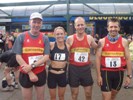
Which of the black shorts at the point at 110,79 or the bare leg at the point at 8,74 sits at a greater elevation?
the black shorts at the point at 110,79

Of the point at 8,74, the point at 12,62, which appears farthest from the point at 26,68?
the point at 8,74

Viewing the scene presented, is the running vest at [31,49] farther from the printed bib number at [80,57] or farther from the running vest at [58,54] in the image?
the printed bib number at [80,57]

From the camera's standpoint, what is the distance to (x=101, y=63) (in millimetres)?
5078

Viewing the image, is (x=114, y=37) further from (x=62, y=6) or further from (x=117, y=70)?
(x=62, y=6)

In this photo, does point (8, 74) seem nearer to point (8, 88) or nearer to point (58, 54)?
point (8, 88)

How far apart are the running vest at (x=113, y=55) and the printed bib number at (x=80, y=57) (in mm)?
371

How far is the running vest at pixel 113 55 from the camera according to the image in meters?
4.96

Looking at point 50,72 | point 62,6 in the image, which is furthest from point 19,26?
point 50,72

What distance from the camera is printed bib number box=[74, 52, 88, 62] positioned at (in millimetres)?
5195

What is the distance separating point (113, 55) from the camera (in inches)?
196

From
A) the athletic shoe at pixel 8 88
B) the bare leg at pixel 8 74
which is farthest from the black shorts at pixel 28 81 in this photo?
the athletic shoe at pixel 8 88

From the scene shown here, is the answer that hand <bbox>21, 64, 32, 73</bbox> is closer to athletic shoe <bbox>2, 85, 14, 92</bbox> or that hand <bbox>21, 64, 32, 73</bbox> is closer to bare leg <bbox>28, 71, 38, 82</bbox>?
bare leg <bbox>28, 71, 38, 82</bbox>

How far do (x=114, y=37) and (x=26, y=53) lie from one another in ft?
5.36

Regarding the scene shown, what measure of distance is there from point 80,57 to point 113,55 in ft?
2.08
